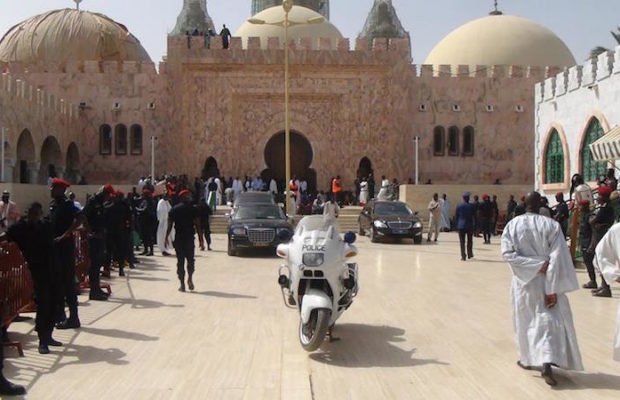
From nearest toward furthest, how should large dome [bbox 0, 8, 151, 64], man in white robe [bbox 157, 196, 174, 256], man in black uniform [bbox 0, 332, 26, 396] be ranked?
man in black uniform [bbox 0, 332, 26, 396] < man in white robe [bbox 157, 196, 174, 256] < large dome [bbox 0, 8, 151, 64]

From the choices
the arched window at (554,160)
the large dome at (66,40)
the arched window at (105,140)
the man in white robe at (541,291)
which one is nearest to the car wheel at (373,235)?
the arched window at (554,160)

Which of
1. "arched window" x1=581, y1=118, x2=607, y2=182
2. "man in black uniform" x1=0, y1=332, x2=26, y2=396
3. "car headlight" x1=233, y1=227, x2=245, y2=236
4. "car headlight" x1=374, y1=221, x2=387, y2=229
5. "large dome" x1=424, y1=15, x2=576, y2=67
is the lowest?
"man in black uniform" x1=0, y1=332, x2=26, y2=396

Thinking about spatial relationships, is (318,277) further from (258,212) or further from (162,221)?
(258,212)

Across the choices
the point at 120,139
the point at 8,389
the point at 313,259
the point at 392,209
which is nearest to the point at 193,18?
the point at 120,139

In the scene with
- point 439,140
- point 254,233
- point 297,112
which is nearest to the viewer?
point 254,233

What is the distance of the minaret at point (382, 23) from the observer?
60622mm

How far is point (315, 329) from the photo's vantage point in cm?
689

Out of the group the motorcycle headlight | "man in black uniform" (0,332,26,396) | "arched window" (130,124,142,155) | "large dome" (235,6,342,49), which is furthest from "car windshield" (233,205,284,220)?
"large dome" (235,6,342,49)

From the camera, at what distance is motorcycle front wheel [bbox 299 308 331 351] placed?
681 cm

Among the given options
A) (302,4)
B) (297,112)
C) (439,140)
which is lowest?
(439,140)

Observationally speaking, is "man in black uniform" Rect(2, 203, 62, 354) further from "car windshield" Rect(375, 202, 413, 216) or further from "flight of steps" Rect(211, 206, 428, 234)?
"flight of steps" Rect(211, 206, 428, 234)

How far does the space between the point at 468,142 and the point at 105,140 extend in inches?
674

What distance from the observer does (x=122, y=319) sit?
355 inches

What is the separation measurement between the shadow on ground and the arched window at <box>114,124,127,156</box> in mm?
26071
